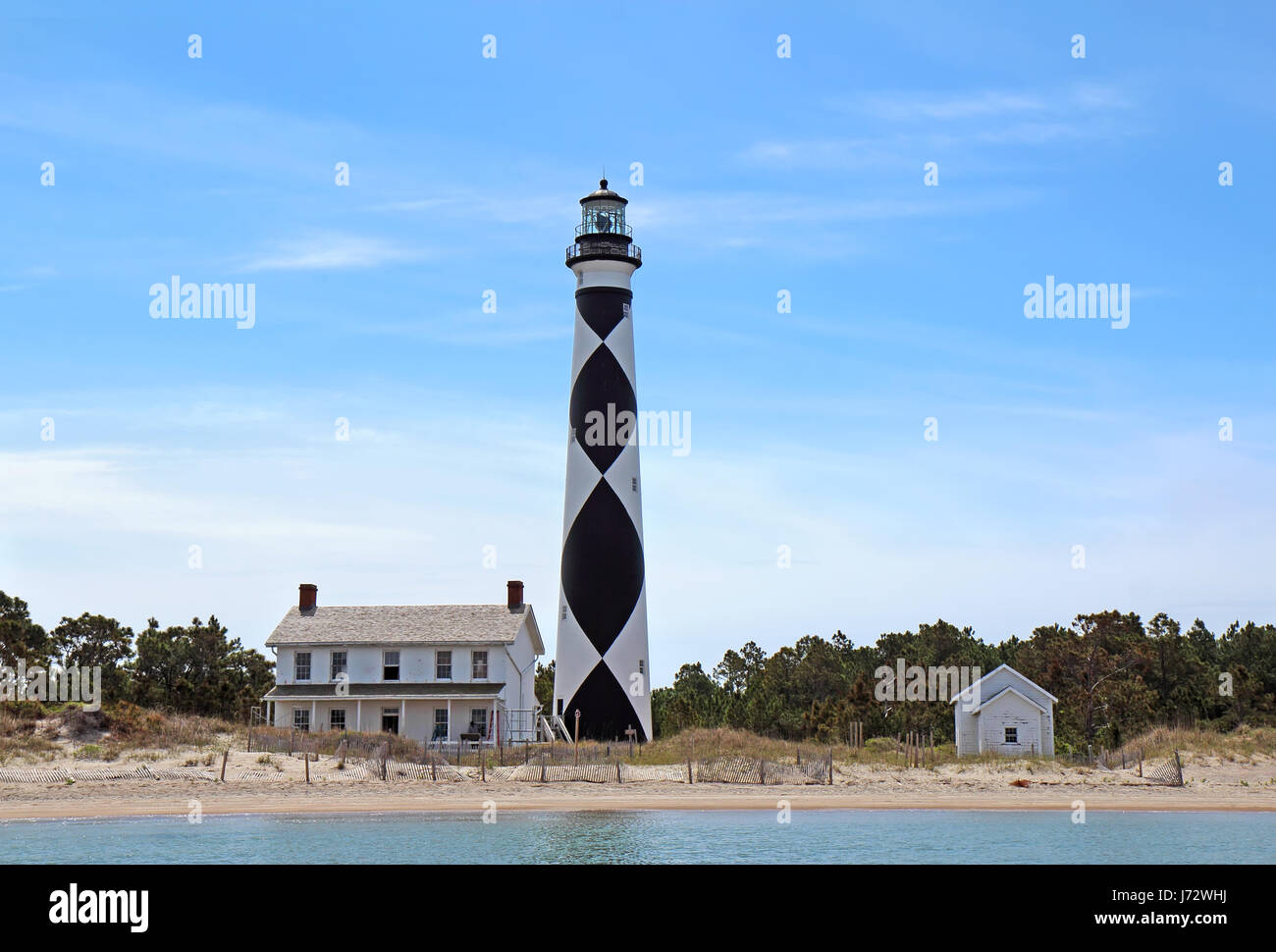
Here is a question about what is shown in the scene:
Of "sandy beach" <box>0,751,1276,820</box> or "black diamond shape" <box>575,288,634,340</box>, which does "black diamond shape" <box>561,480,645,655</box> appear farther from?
"sandy beach" <box>0,751,1276,820</box>

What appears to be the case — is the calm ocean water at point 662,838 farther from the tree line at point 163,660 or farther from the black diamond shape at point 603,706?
the tree line at point 163,660

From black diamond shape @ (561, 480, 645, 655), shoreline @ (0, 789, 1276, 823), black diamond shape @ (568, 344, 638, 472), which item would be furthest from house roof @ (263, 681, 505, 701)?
shoreline @ (0, 789, 1276, 823)

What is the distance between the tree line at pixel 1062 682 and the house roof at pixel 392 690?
7.42 m

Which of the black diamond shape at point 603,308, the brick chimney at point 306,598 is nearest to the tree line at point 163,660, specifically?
the brick chimney at point 306,598

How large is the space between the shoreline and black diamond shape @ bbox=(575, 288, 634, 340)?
16128 millimetres

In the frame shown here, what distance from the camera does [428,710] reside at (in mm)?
43188

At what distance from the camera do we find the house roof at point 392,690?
42750mm

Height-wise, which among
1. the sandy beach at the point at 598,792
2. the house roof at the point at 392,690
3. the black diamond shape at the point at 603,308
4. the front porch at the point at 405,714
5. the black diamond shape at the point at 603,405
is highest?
the black diamond shape at the point at 603,308

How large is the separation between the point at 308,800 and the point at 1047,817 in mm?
16615

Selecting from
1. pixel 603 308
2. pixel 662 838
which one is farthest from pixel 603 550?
pixel 662 838
